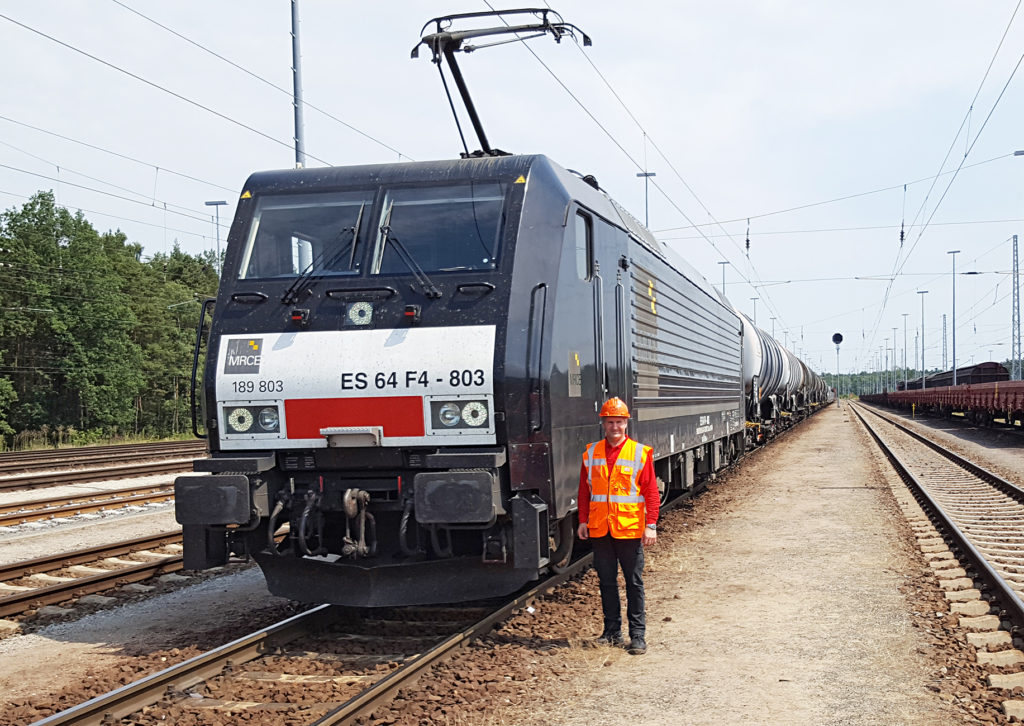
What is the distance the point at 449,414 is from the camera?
6199 mm

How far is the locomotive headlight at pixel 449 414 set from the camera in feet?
20.3

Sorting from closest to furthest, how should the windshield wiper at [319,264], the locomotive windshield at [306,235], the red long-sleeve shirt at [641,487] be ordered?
the red long-sleeve shirt at [641,487] → the windshield wiper at [319,264] → the locomotive windshield at [306,235]

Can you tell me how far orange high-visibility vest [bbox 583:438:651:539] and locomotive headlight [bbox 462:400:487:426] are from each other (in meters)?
0.75

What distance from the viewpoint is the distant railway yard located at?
5.12 meters

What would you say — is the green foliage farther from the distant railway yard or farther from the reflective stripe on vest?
the reflective stripe on vest

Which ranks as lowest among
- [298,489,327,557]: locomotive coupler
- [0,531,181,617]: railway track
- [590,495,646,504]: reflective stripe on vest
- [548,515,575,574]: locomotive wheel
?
[0,531,181,617]: railway track

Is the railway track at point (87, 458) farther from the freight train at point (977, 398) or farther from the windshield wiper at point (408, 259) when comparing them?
the freight train at point (977, 398)

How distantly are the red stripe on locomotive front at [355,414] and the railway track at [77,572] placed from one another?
9.72ft

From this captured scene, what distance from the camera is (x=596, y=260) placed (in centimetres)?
752

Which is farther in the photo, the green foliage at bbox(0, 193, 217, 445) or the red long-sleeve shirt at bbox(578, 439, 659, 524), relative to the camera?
the green foliage at bbox(0, 193, 217, 445)

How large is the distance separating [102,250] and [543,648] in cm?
4280

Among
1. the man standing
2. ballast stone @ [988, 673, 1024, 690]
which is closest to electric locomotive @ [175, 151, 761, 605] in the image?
the man standing

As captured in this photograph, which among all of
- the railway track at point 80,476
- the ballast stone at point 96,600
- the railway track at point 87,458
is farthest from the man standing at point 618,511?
the railway track at point 87,458

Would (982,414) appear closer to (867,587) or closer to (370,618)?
(867,587)
